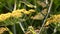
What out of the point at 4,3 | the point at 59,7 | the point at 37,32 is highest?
the point at 4,3

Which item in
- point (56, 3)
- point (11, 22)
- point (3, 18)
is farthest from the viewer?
point (56, 3)

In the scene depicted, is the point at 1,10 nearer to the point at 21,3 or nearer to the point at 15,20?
the point at 21,3

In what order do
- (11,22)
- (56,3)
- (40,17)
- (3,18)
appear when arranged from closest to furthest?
(3,18), (11,22), (40,17), (56,3)

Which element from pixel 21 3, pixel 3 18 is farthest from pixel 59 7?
pixel 3 18

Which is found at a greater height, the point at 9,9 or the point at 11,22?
the point at 9,9

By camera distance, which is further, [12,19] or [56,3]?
[56,3]

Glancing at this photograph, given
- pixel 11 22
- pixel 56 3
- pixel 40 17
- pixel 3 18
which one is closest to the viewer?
pixel 3 18

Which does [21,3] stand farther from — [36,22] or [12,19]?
[12,19]

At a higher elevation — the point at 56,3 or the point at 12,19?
the point at 56,3

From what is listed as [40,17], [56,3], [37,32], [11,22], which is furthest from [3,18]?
[56,3]
